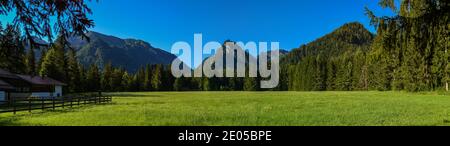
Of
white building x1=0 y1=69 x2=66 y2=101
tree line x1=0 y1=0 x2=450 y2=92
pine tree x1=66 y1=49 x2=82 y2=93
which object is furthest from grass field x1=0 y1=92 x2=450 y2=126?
pine tree x1=66 y1=49 x2=82 y2=93

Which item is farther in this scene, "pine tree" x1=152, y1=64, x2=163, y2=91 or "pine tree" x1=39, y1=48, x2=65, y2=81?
"pine tree" x1=152, y1=64, x2=163, y2=91

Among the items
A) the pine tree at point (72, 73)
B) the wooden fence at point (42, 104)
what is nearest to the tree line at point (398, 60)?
the wooden fence at point (42, 104)

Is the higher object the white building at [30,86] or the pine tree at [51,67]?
the pine tree at [51,67]

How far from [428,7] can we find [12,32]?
13.3 metres

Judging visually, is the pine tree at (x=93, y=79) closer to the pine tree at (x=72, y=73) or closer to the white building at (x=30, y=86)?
the pine tree at (x=72, y=73)

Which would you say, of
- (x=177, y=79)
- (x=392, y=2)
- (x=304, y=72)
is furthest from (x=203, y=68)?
(x=392, y=2)

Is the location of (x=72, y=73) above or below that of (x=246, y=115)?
above

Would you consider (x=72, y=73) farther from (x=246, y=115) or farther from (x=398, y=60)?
(x=398, y=60)

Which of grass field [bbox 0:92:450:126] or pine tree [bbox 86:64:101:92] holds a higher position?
pine tree [bbox 86:64:101:92]

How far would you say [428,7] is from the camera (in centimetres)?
1268

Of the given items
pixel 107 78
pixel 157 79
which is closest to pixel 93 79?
pixel 107 78

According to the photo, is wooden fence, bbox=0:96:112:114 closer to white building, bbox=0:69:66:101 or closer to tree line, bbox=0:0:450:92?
tree line, bbox=0:0:450:92

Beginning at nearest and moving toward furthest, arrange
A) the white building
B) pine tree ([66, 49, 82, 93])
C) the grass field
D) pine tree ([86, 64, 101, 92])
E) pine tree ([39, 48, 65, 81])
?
the grass field, the white building, pine tree ([39, 48, 65, 81]), pine tree ([66, 49, 82, 93]), pine tree ([86, 64, 101, 92])
